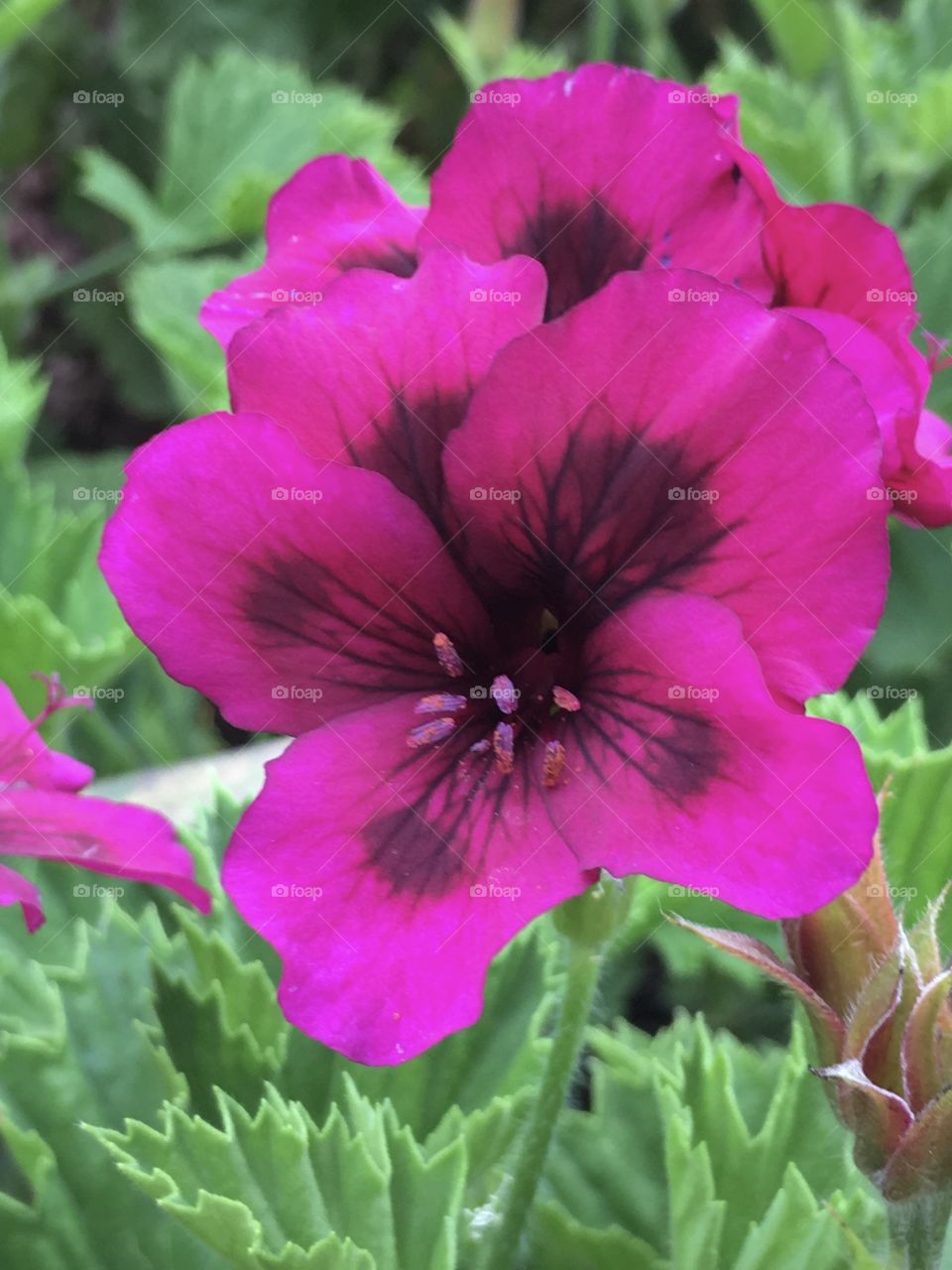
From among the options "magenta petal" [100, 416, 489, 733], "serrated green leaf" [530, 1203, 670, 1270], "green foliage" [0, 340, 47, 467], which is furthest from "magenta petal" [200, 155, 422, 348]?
"green foliage" [0, 340, 47, 467]

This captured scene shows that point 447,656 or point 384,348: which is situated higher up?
point 384,348

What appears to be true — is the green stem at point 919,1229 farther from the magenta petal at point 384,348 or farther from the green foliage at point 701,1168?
the magenta petal at point 384,348

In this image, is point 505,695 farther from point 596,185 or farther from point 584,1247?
point 584,1247

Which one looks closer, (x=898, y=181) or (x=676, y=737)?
(x=676, y=737)

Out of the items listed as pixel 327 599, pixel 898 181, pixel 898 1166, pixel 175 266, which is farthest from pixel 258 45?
pixel 898 1166

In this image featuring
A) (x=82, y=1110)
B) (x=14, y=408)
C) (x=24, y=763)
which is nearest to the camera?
(x=24, y=763)

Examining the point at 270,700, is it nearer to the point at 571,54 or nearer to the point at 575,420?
the point at 575,420

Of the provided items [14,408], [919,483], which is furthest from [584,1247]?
[14,408]
